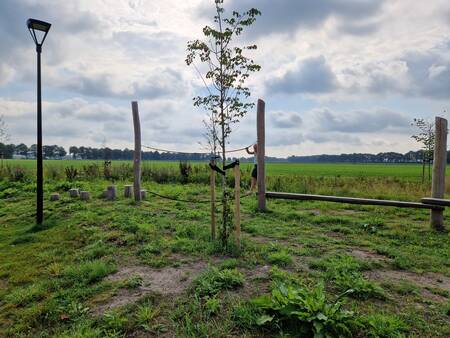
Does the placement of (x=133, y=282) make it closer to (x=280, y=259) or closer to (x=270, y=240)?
(x=280, y=259)

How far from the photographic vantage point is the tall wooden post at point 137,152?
999 cm

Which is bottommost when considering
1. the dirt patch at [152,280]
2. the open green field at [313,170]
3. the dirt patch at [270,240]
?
the dirt patch at [152,280]

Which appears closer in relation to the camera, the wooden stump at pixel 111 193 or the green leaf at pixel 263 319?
the green leaf at pixel 263 319

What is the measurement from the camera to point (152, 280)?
4.16 metres

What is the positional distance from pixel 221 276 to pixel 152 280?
0.95 meters

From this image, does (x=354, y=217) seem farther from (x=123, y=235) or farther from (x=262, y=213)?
(x=123, y=235)

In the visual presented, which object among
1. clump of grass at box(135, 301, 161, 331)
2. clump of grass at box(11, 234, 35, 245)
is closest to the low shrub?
clump of grass at box(135, 301, 161, 331)

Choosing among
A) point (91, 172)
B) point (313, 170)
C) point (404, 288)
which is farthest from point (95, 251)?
point (313, 170)

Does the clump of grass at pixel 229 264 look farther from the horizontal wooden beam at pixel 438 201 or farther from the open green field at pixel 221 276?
the horizontal wooden beam at pixel 438 201

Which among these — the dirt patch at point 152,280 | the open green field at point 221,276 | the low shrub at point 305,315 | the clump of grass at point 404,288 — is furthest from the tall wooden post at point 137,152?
the clump of grass at point 404,288

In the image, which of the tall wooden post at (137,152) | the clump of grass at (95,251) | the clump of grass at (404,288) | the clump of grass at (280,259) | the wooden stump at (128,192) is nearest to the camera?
the clump of grass at (404,288)

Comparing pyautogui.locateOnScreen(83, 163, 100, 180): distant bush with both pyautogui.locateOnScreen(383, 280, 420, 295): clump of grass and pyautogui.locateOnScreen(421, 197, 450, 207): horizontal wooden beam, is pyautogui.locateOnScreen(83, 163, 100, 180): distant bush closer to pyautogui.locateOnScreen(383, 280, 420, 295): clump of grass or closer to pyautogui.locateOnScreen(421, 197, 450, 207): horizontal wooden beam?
pyautogui.locateOnScreen(421, 197, 450, 207): horizontal wooden beam

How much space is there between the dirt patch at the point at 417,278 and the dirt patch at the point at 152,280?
2339mm

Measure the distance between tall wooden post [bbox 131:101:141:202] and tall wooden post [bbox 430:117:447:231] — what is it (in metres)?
7.79
